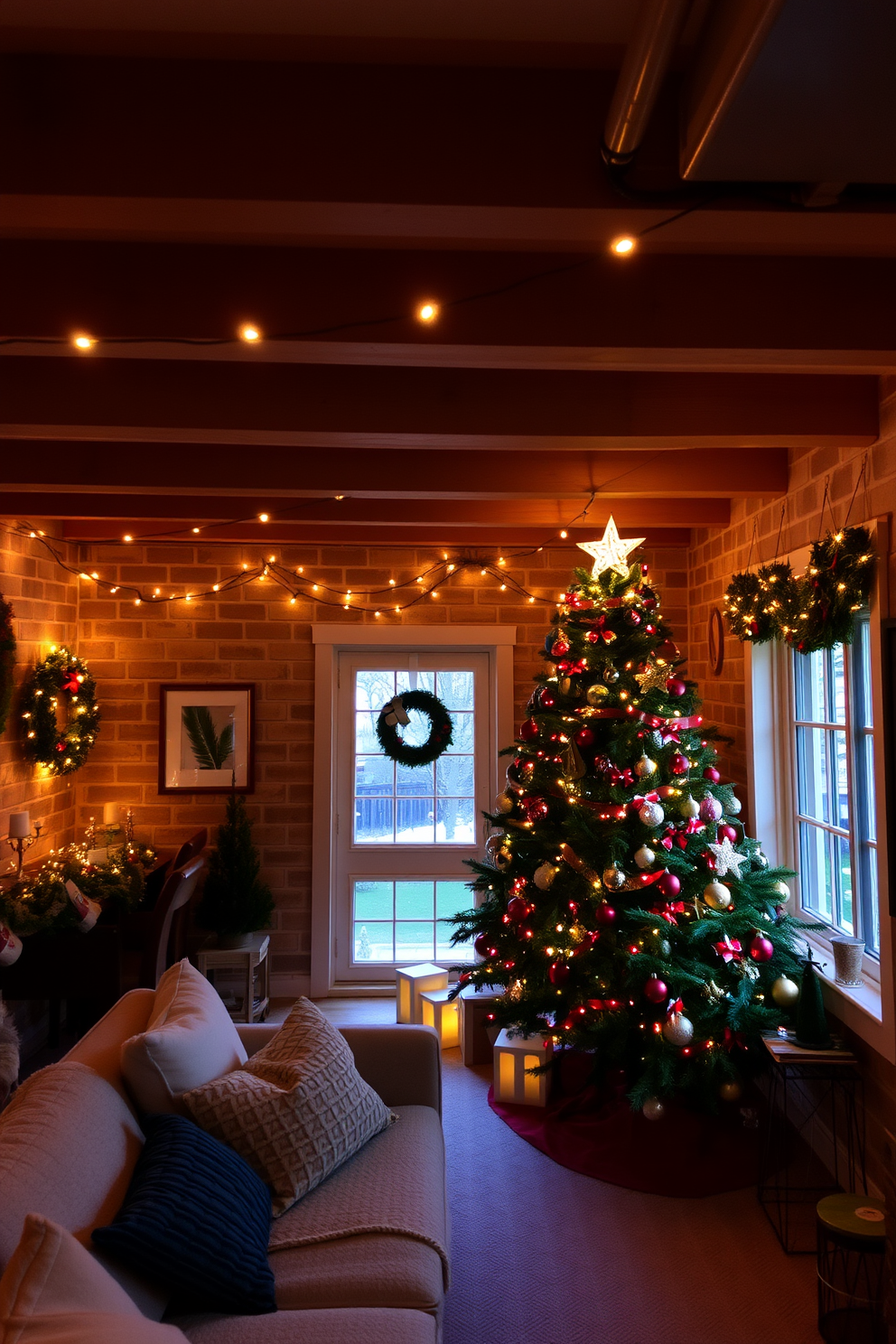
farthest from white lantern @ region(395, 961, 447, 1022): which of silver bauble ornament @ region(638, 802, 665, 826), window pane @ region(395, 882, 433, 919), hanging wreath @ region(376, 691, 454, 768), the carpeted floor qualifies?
silver bauble ornament @ region(638, 802, 665, 826)

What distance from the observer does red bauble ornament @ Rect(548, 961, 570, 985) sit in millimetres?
3266

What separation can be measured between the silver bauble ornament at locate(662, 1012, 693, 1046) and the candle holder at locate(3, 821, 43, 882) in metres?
2.66

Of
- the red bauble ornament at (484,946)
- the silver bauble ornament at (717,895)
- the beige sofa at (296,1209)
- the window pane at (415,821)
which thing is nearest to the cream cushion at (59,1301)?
the beige sofa at (296,1209)

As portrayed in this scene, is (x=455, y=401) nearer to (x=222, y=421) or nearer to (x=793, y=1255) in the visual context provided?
(x=222, y=421)

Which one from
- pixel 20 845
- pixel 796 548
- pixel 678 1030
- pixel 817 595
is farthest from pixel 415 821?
pixel 817 595

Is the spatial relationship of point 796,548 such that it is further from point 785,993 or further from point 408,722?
point 408,722

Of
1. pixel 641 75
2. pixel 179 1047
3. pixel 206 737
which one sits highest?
pixel 641 75

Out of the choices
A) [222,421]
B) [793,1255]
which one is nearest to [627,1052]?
[793,1255]

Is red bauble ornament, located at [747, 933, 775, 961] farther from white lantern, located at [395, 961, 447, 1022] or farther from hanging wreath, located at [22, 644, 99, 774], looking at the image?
hanging wreath, located at [22, 644, 99, 774]

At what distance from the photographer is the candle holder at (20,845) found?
13.0 ft

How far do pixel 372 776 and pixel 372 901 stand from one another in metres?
0.71

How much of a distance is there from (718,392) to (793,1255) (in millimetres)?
2577

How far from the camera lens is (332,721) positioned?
199 inches

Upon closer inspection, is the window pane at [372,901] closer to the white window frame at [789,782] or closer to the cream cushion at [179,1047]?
the white window frame at [789,782]
